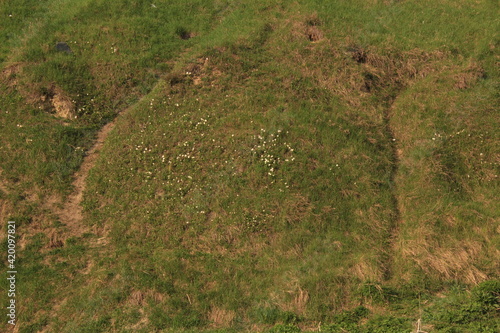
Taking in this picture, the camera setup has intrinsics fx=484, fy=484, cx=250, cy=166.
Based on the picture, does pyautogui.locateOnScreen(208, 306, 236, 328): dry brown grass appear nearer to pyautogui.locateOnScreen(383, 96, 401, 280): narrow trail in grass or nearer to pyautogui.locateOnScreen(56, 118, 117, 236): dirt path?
pyautogui.locateOnScreen(383, 96, 401, 280): narrow trail in grass

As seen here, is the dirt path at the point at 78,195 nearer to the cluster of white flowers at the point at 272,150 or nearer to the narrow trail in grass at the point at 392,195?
the cluster of white flowers at the point at 272,150

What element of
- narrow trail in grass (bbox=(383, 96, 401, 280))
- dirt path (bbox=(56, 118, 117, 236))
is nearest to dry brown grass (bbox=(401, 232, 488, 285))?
narrow trail in grass (bbox=(383, 96, 401, 280))

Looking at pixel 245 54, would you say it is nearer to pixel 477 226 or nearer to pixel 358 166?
pixel 358 166

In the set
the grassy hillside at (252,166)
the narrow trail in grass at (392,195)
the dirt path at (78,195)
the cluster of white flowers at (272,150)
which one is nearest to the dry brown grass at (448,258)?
the grassy hillside at (252,166)

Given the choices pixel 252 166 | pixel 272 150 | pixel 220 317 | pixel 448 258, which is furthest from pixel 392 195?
pixel 220 317

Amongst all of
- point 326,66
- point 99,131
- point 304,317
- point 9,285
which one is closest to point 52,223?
point 9,285

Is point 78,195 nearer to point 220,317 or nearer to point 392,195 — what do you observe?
point 220,317
